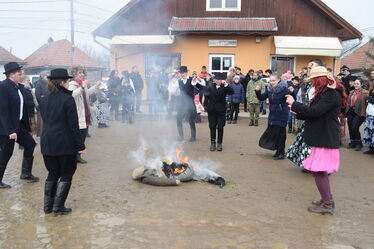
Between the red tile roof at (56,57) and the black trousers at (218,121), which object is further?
the red tile roof at (56,57)

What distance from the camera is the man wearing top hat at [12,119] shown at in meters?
5.38

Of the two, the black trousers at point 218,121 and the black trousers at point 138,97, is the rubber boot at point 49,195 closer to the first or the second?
the black trousers at point 218,121

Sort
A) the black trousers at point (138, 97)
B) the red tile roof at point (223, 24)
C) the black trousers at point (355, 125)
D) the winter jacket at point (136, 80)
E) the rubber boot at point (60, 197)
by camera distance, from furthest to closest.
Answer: the red tile roof at point (223, 24)
the black trousers at point (138, 97)
the winter jacket at point (136, 80)
the black trousers at point (355, 125)
the rubber boot at point (60, 197)

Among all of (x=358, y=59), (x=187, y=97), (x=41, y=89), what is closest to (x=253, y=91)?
Result: (x=187, y=97)

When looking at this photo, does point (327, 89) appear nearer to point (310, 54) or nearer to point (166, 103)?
point (166, 103)

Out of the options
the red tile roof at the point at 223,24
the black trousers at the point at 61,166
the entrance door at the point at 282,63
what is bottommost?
the black trousers at the point at 61,166

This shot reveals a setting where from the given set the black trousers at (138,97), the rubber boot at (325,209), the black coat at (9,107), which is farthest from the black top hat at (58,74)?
the black trousers at (138,97)

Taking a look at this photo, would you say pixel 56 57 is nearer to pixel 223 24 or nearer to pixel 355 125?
pixel 223 24

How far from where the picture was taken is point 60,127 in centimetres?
437

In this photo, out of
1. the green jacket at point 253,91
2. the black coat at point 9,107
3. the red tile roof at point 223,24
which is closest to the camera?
the black coat at point 9,107

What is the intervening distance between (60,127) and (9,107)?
162 centimetres

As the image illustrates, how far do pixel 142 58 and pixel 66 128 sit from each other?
514 inches

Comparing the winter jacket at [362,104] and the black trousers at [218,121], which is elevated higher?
the winter jacket at [362,104]

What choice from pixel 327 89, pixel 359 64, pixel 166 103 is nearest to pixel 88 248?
pixel 327 89
